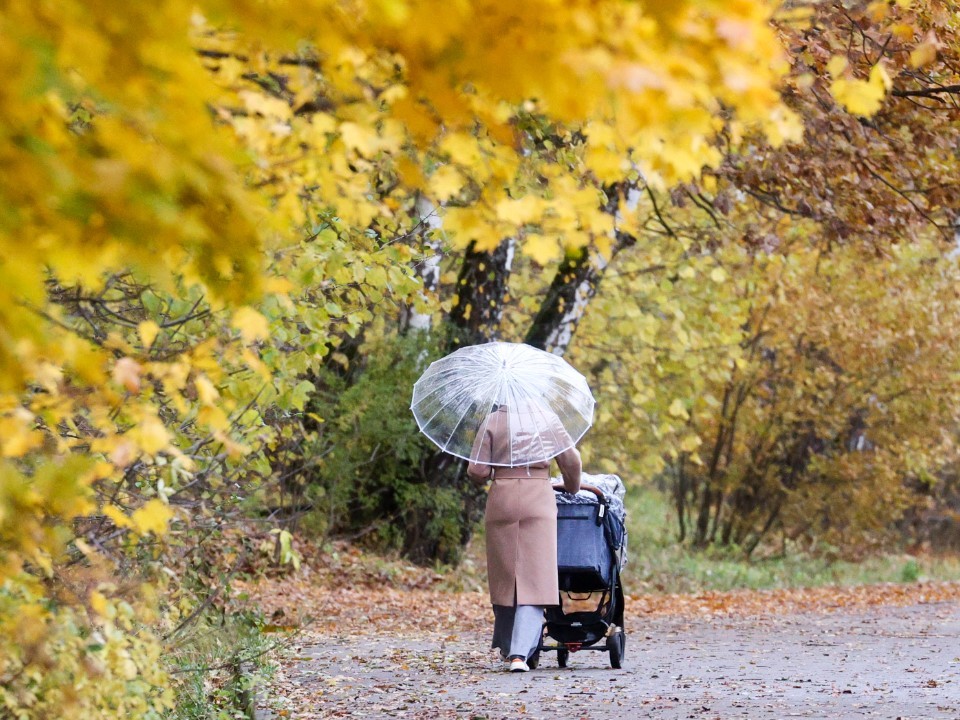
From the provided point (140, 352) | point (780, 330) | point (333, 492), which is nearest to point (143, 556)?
point (140, 352)

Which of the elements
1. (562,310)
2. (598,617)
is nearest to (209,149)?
(598,617)

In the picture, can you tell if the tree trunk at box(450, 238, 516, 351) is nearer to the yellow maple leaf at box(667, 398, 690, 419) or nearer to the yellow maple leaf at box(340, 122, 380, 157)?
the yellow maple leaf at box(667, 398, 690, 419)

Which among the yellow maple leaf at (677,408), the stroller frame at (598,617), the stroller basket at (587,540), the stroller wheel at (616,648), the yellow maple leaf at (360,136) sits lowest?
the stroller wheel at (616,648)

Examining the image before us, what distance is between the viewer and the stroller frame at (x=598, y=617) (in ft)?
30.1

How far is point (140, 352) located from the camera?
460 cm

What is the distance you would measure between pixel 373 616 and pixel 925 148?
6.92m

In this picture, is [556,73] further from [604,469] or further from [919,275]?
[919,275]

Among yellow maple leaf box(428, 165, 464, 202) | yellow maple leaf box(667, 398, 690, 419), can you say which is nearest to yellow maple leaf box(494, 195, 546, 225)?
yellow maple leaf box(428, 165, 464, 202)

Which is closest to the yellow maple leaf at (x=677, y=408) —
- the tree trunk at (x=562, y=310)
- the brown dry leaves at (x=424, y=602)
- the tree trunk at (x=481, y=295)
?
the brown dry leaves at (x=424, y=602)

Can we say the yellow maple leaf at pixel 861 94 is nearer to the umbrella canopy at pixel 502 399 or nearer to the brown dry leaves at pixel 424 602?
the umbrella canopy at pixel 502 399

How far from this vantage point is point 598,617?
9.23 metres

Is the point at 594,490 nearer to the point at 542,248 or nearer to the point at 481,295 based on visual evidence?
the point at 542,248

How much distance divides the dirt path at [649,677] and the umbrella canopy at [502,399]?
5.22ft

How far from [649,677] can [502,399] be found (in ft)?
6.96
